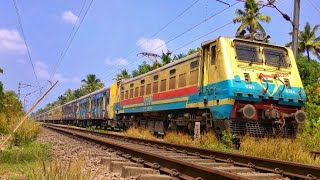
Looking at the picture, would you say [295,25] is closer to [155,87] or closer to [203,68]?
[203,68]

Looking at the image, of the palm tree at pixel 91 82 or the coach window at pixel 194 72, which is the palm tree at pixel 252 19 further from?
the palm tree at pixel 91 82

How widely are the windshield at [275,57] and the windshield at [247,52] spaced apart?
413 mm

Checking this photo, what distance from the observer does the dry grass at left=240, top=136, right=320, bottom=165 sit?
9.20m

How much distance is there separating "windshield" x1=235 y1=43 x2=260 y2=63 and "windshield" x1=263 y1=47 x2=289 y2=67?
41 cm

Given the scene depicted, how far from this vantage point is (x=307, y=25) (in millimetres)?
62969

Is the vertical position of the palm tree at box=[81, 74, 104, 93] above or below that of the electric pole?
above

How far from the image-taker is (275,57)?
13.6 metres

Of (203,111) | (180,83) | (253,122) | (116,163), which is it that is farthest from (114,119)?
(116,163)

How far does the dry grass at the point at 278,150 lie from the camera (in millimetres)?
9203

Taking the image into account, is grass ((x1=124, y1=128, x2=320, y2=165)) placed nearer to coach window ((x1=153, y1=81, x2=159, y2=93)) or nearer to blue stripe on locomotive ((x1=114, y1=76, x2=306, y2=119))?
blue stripe on locomotive ((x1=114, y1=76, x2=306, y2=119))

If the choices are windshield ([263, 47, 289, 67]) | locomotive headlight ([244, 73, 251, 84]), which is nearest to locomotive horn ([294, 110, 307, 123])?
locomotive headlight ([244, 73, 251, 84])

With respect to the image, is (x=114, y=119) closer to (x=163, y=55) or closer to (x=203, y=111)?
(x=203, y=111)

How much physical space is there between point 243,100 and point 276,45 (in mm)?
3021

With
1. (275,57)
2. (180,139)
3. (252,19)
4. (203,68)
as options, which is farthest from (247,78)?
(252,19)
